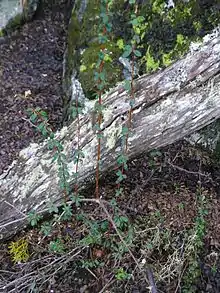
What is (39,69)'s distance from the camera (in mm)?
4492

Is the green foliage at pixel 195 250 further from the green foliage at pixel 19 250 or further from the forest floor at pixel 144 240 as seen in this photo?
the green foliage at pixel 19 250

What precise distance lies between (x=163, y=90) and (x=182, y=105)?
154 millimetres

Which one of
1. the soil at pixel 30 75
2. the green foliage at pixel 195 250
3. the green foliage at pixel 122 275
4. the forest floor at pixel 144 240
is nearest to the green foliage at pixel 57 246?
the forest floor at pixel 144 240

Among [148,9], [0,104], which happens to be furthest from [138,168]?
[0,104]

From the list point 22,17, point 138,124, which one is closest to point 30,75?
point 22,17

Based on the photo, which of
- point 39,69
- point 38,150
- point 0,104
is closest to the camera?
point 38,150

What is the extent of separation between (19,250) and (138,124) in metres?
1.16

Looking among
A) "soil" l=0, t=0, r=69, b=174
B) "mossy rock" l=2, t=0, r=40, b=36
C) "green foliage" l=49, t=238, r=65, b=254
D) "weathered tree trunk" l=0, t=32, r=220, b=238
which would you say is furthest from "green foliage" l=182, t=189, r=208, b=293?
"mossy rock" l=2, t=0, r=40, b=36

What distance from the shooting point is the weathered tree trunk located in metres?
2.64

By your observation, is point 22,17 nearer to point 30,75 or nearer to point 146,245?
point 30,75

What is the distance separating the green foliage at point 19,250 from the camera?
2.83 metres

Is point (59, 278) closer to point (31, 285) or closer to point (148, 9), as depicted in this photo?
point (31, 285)

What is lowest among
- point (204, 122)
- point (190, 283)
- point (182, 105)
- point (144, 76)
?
point (190, 283)

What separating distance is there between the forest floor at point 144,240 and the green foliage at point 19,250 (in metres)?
0.02
